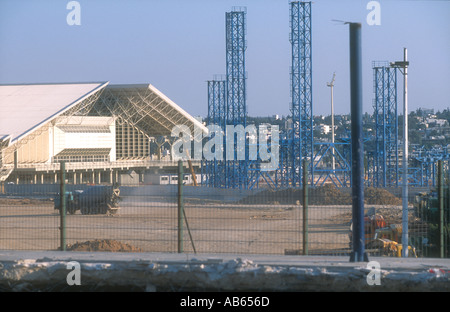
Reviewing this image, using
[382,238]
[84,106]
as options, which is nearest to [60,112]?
[84,106]

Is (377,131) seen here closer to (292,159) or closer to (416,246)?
(292,159)

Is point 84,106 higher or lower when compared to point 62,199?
higher

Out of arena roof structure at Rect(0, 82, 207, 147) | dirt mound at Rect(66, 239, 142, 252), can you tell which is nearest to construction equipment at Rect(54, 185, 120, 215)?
dirt mound at Rect(66, 239, 142, 252)

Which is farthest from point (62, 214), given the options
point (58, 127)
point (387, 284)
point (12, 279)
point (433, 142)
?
point (433, 142)

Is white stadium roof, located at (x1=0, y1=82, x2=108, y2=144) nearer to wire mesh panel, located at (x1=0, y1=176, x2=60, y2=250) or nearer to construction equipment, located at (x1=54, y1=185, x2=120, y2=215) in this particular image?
construction equipment, located at (x1=54, y1=185, x2=120, y2=215)

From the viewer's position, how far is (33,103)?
50.9 meters

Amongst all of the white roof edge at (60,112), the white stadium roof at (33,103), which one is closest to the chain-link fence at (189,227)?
the white roof edge at (60,112)

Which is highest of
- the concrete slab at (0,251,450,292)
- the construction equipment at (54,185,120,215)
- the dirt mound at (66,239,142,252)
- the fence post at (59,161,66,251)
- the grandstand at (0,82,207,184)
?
the grandstand at (0,82,207,184)

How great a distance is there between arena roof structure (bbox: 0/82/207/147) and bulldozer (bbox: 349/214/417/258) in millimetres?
33371

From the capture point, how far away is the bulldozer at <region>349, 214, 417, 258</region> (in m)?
13.5

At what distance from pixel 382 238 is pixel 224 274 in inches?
330

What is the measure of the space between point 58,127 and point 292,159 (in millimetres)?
20566

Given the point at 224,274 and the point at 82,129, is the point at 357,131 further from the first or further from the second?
the point at 82,129

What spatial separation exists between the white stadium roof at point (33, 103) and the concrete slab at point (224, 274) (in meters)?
37.1
